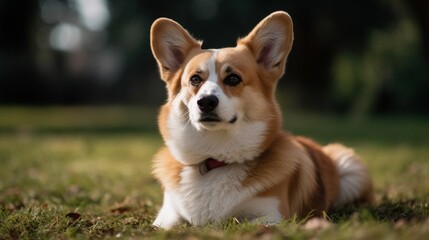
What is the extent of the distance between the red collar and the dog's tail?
1.45 m

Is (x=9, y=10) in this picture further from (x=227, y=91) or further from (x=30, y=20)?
(x=227, y=91)

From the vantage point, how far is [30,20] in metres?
23.1

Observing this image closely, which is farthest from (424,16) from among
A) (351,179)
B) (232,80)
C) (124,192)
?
(232,80)

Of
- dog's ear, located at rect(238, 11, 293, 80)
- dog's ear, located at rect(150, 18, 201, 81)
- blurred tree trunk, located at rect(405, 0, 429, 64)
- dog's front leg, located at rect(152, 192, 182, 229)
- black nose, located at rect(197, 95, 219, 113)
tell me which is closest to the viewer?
black nose, located at rect(197, 95, 219, 113)

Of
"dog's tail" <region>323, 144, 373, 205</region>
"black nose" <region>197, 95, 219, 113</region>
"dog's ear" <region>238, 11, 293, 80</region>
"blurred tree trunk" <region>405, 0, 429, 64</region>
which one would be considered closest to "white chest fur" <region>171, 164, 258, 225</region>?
"black nose" <region>197, 95, 219, 113</region>

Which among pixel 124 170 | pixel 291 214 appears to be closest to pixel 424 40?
pixel 124 170

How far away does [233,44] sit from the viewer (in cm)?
2158

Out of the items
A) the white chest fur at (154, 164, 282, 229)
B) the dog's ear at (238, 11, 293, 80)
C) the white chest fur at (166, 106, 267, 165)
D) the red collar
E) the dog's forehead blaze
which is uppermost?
the dog's ear at (238, 11, 293, 80)

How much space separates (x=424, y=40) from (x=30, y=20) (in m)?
16.3

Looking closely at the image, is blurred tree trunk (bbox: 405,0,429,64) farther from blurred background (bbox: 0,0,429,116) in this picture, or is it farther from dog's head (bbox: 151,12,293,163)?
dog's head (bbox: 151,12,293,163)

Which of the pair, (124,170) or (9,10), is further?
(9,10)

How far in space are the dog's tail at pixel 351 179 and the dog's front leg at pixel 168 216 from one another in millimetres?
1617

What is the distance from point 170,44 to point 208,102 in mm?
910

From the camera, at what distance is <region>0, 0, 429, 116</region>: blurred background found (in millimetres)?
18906
